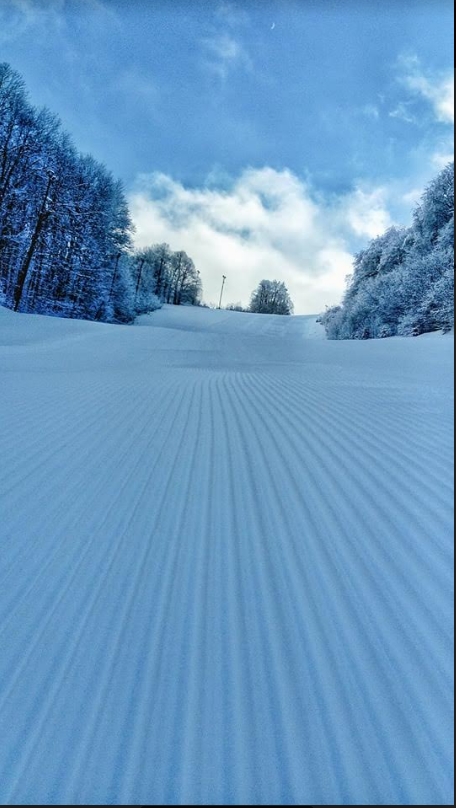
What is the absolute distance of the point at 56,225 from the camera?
19172mm

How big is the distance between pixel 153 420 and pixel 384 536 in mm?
2430

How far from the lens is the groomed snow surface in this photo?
3.26 ft

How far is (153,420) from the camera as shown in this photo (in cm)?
355

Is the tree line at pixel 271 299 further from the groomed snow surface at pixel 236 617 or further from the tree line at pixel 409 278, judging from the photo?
the groomed snow surface at pixel 236 617

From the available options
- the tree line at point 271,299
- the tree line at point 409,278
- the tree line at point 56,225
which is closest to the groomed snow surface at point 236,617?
the tree line at point 409,278

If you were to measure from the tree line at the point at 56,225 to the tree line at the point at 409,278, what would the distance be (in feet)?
45.3

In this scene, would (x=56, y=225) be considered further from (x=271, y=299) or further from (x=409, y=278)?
(x=271, y=299)

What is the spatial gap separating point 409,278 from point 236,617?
41.6 ft

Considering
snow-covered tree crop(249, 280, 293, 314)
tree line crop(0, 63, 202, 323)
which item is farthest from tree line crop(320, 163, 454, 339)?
snow-covered tree crop(249, 280, 293, 314)

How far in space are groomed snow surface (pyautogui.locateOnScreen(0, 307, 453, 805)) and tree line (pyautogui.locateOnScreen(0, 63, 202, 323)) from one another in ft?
60.7

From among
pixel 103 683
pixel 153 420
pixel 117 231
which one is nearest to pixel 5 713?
pixel 103 683

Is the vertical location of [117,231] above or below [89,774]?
above

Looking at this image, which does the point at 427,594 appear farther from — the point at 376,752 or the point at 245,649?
the point at 245,649

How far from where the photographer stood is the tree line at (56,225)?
680 inches
